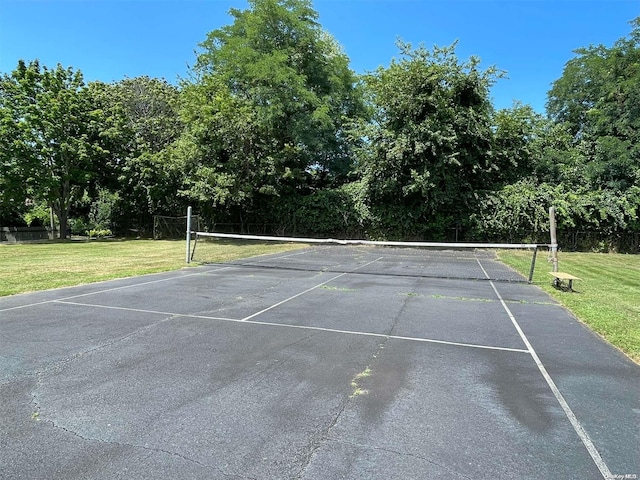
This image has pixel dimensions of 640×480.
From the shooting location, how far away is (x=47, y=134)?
26844mm

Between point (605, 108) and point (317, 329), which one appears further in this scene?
point (605, 108)

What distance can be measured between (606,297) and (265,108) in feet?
70.6

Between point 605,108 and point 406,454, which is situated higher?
point 605,108

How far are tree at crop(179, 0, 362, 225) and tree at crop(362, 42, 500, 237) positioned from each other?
416 cm

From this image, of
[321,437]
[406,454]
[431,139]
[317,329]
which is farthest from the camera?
[431,139]

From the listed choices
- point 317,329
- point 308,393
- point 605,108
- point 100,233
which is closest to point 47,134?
point 100,233

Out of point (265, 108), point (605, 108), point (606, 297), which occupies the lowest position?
point (606, 297)

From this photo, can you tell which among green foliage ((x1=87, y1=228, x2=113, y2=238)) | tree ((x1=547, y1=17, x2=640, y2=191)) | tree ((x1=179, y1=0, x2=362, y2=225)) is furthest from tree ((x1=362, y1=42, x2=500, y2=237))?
green foliage ((x1=87, y1=228, x2=113, y2=238))

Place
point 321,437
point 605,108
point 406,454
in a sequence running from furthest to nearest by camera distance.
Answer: point 605,108 → point 321,437 → point 406,454

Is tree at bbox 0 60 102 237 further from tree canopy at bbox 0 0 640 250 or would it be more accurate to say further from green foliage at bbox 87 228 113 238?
green foliage at bbox 87 228 113 238

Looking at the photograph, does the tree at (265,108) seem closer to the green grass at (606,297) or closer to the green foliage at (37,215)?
the green grass at (606,297)

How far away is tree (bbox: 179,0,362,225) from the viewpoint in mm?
25719

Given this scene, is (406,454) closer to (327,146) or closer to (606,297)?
(606,297)

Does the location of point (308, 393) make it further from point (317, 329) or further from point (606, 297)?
point (606, 297)
